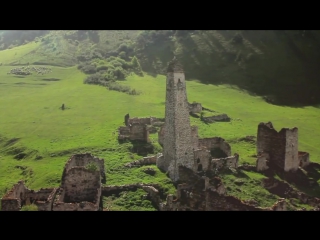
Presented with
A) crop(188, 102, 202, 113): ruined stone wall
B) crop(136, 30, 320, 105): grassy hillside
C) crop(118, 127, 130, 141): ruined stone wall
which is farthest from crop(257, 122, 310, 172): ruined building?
crop(136, 30, 320, 105): grassy hillside

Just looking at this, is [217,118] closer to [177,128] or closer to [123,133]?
[123,133]

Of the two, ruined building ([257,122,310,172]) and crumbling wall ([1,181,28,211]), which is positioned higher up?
ruined building ([257,122,310,172])

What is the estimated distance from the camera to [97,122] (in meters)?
50.2

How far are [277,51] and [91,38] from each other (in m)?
50.6

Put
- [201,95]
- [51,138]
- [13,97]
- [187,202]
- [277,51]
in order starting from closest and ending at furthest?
[187,202] < [51,138] < [13,97] < [201,95] < [277,51]

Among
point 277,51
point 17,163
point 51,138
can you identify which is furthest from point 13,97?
point 277,51

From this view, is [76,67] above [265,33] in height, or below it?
below

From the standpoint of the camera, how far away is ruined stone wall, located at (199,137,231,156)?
3831cm

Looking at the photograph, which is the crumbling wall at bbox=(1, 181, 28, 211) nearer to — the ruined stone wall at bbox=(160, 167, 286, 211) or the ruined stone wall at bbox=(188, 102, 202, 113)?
the ruined stone wall at bbox=(160, 167, 286, 211)

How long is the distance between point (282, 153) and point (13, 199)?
2171cm

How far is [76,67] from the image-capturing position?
282 feet

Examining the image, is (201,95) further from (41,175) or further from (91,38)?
(91,38)

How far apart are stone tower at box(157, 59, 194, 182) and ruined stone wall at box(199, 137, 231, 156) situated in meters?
6.63

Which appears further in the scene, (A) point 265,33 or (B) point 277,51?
(A) point 265,33
